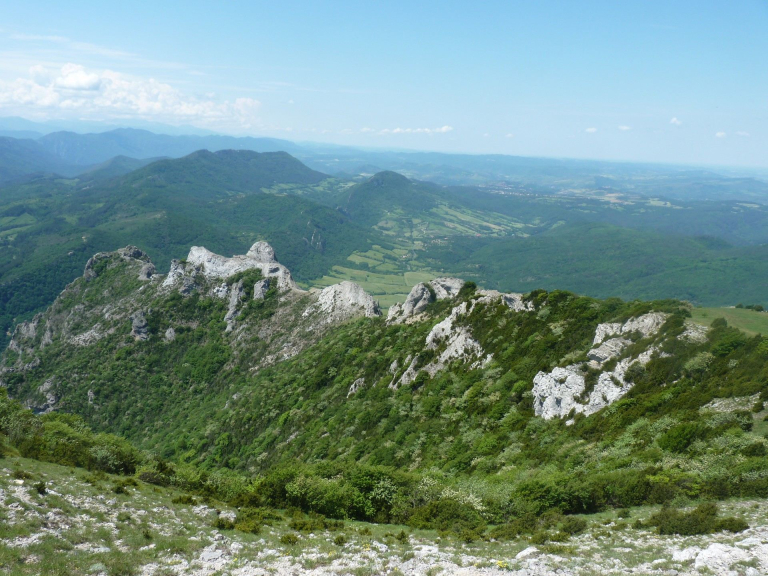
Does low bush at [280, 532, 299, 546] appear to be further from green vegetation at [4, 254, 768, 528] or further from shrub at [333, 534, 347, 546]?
green vegetation at [4, 254, 768, 528]

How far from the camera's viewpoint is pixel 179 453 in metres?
80.3

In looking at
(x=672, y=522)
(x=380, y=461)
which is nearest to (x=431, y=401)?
(x=380, y=461)

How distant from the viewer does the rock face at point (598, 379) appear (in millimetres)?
39906

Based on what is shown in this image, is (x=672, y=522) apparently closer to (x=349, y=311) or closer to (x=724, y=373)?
(x=724, y=373)

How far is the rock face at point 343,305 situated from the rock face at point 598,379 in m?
59.0

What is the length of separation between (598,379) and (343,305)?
2811 inches

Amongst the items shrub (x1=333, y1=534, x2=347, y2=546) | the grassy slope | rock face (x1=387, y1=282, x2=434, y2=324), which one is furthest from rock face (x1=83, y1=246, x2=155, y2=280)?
the grassy slope

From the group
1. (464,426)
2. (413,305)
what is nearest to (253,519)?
(464,426)

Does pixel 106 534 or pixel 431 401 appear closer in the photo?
pixel 106 534

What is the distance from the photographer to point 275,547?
23.4 m

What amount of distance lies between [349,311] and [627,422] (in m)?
74.7

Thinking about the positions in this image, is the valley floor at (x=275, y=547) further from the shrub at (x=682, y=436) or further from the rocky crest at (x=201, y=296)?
the rocky crest at (x=201, y=296)

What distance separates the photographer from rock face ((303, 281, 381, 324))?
10306 cm

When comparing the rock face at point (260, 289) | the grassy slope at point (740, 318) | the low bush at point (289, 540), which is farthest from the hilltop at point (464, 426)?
the rock face at point (260, 289)
